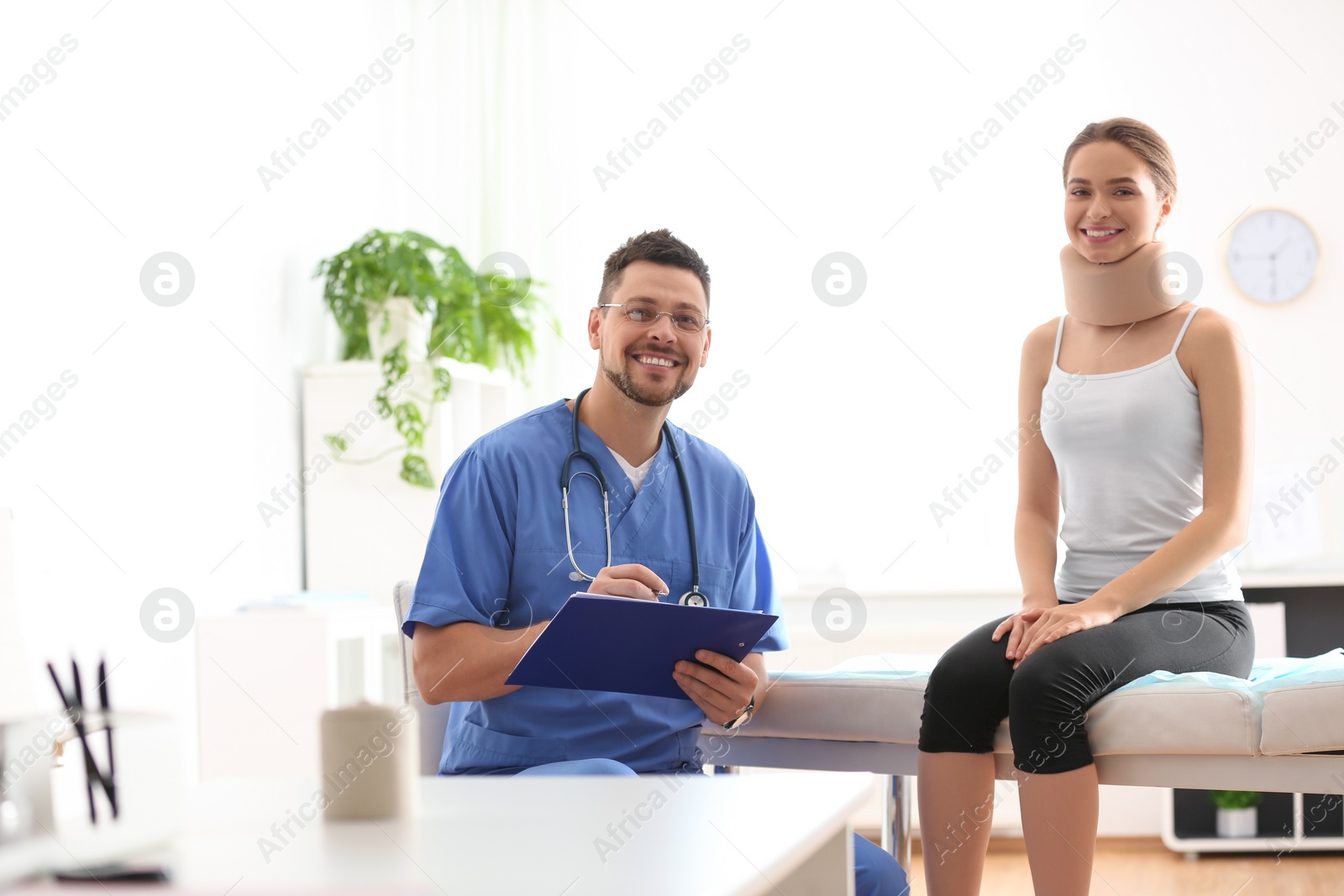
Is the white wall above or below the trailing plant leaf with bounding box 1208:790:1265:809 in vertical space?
above

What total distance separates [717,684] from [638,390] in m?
Answer: 0.42

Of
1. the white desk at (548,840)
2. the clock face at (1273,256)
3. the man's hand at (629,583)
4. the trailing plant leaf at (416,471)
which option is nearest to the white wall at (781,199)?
the clock face at (1273,256)

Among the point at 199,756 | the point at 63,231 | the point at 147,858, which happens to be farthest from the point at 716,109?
the point at 147,858

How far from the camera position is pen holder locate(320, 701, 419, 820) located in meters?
0.76

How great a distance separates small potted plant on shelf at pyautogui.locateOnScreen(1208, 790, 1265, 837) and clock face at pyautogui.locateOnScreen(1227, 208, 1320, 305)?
4.34 ft

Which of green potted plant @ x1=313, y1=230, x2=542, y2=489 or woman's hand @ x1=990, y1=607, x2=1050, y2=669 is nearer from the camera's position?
woman's hand @ x1=990, y1=607, x2=1050, y2=669

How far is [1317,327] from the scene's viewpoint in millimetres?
3197

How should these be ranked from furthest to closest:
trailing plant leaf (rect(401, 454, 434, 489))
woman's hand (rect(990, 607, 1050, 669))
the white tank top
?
trailing plant leaf (rect(401, 454, 434, 489)) < the white tank top < woman's hand (rect(990, 607, 1050, 669))

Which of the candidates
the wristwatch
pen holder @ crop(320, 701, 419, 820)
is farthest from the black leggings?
pen holder @ crop(320, 701, 419, 820)

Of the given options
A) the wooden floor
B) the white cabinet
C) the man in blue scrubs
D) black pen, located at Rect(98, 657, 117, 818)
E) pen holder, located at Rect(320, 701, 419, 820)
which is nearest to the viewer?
black pen, located at Rect(98, 657, 117, 818)

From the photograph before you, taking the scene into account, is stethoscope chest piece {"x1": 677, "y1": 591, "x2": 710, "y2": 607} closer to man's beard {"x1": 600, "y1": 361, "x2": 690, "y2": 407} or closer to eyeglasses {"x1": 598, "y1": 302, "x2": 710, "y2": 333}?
man's beard {"x1": 600, "y1": 361, "x2": 690, "y2": 407}

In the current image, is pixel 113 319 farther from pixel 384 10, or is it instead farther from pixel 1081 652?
pixel 1081 652

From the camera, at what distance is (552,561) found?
1470 mm

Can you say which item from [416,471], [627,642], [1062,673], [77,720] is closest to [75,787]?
[77,720]
